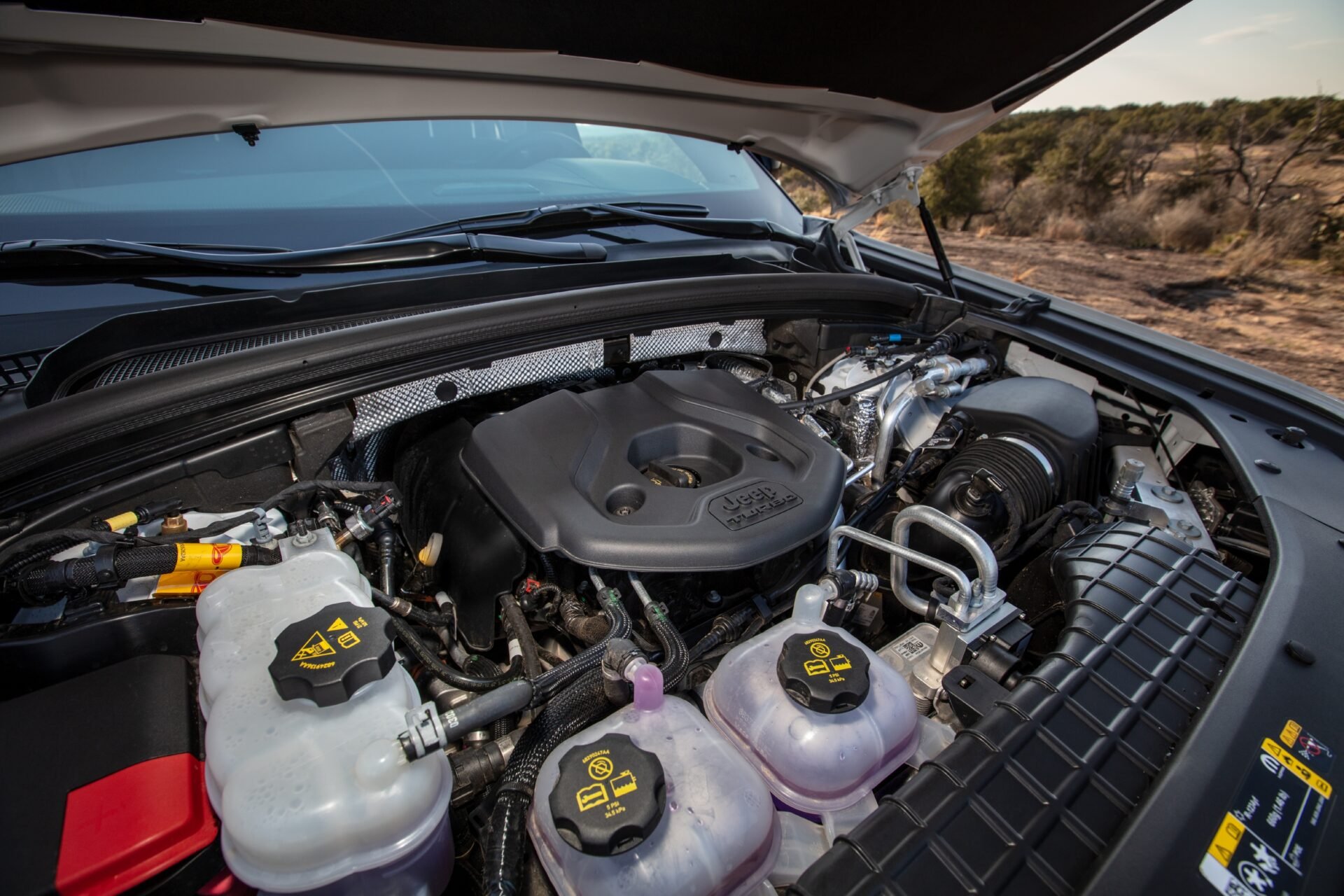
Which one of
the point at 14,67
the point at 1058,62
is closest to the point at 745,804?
the point at 14,67

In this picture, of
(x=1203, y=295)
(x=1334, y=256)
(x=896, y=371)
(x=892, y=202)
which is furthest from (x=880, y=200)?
(x=1334, y=256)

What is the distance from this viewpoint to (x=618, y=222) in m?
1.72

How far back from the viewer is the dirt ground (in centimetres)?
542

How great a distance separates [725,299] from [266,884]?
1270mm

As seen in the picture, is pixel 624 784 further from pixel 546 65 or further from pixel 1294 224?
pixel 1294 224

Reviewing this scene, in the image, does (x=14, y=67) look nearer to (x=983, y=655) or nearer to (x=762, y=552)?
(x=762, y=552)

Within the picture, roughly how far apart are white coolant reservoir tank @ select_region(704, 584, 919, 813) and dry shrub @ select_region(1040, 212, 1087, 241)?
10445 mm

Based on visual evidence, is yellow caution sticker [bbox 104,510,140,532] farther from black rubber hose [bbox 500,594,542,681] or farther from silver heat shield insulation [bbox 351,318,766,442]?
black rubber hose [bbox 500,594,542,681]

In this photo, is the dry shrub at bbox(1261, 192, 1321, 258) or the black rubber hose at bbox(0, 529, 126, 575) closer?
the black rubber hose at bbox(0, 529, 126, 575)

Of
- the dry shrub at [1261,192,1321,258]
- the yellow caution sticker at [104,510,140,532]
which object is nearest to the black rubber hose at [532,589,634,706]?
the yellow caution sticker at [104,510,140,532]

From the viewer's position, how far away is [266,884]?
0.63m

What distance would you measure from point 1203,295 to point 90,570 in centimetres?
909

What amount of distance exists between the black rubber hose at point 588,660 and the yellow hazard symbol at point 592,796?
0.17 metres

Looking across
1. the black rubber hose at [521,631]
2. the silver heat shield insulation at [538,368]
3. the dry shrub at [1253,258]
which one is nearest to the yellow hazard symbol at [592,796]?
the black rubber hose at [521,631]
